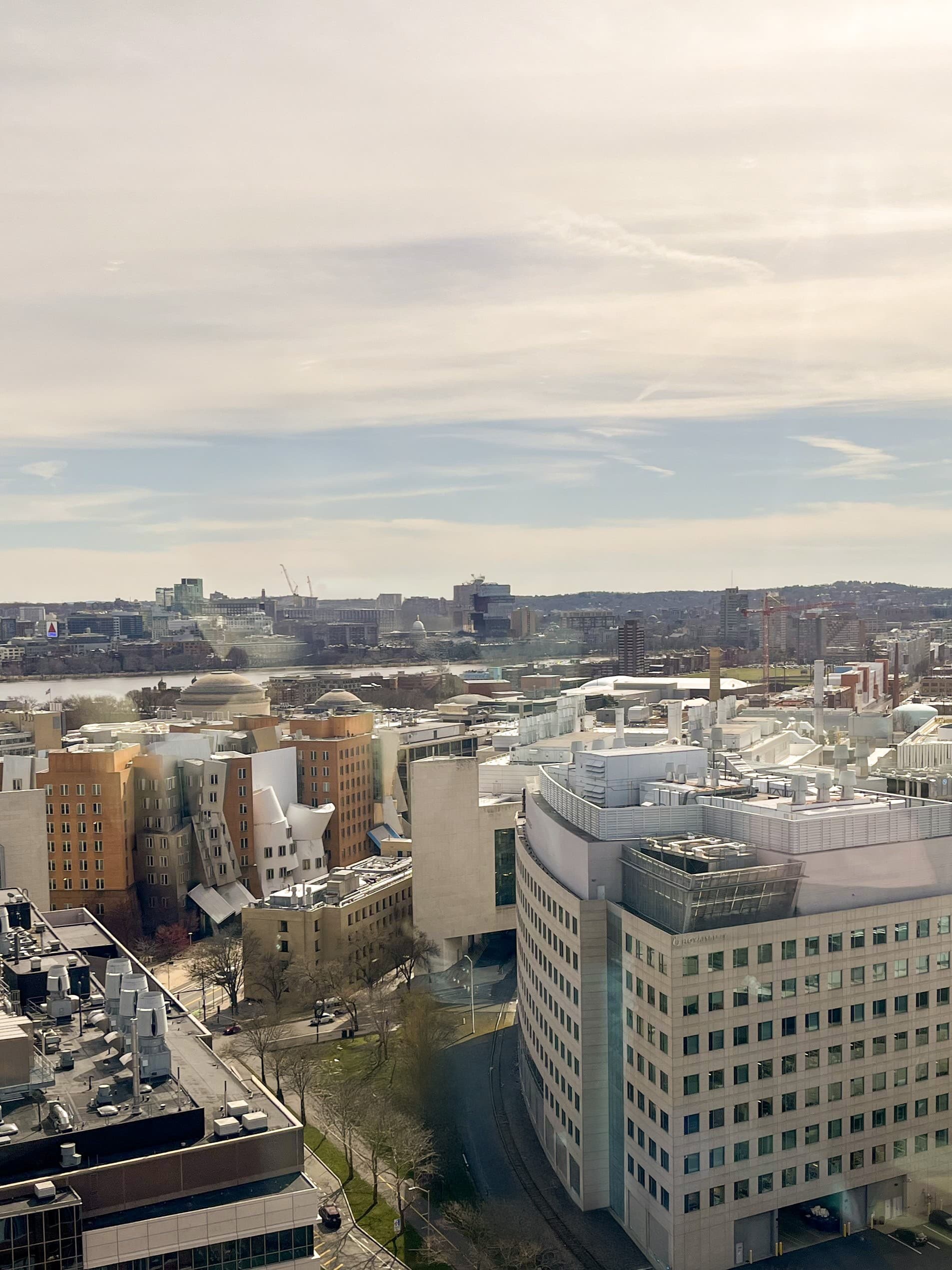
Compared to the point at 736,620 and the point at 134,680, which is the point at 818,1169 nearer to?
the point at 736,620

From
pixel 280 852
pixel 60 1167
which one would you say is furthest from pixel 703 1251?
pixel 280 852

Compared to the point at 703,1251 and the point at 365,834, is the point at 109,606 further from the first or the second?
the point at 703,1251

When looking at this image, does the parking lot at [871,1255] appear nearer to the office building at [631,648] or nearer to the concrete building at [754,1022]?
the concrete building at [754,1022]

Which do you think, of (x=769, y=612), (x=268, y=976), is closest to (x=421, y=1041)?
(x=268, y=976)

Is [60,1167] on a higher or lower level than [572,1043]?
higher

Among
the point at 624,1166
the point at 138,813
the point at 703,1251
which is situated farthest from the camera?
the point at 138,813

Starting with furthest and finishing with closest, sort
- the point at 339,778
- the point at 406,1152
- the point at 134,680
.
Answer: the point at 134,680, the point at 339,778, the point at 406,1152
